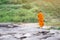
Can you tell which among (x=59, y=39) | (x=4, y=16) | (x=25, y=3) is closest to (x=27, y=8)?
(x=25, y=3)

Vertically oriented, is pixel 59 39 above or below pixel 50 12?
below

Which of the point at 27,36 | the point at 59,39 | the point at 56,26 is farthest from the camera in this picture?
the point at 56,26

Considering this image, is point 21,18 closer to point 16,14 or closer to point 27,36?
point 16,14

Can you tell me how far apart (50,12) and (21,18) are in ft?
8.17

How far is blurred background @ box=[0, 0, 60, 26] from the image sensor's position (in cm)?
1881

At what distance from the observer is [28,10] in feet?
66.6

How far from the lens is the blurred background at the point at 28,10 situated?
741 inches

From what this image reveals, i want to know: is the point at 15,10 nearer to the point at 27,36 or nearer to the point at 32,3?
the point at 32,3

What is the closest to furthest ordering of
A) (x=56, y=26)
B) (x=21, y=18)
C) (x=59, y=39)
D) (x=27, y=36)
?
(x=59, y=39)
(x=27, y=36)
(x=56, y=26)
(x=21, y=18)

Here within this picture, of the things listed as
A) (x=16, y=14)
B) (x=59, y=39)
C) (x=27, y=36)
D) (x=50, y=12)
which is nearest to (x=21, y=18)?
(x=16, y=14)

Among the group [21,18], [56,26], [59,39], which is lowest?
[59,39]

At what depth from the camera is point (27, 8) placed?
20672 mm

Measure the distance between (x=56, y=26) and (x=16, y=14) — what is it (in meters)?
4.05

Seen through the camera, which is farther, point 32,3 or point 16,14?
point 32,3
